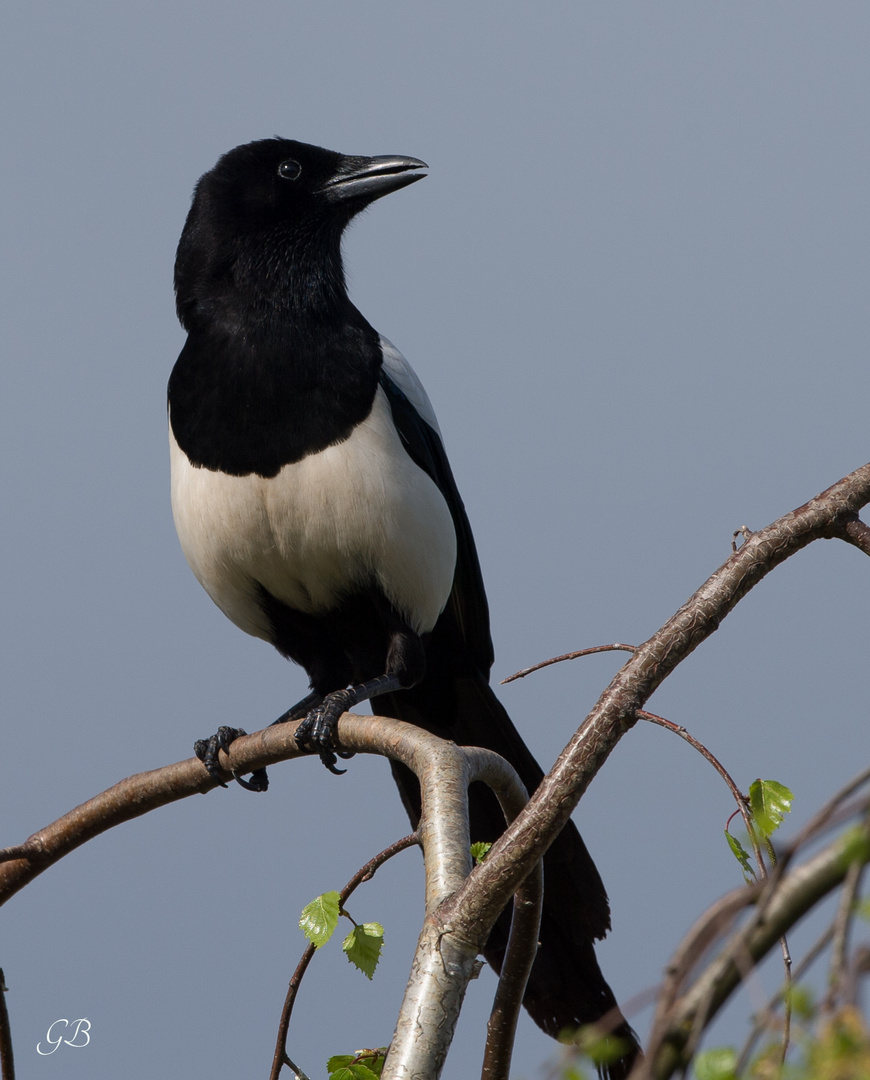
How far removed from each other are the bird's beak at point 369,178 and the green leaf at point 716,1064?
388cm

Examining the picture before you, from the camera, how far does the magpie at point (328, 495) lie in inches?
136

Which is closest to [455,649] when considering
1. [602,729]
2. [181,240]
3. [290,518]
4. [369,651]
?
[369,651]

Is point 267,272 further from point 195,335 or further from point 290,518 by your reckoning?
point 290,518

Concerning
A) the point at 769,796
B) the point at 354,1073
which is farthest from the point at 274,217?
the point at 354,1073

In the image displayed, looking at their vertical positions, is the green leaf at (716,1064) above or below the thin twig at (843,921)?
below

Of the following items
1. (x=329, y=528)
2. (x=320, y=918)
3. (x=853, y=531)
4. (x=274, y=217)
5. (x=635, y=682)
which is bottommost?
(x=320, y=918)

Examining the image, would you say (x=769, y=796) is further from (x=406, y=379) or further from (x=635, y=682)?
(x=406, y=379)

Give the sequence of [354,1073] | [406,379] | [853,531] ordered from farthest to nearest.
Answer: [406,379], [354,1073], [853,531]

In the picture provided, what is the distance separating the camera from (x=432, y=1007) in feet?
5.56

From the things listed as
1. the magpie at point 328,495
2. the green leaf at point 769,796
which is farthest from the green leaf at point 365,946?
the green leaf at point 769,796

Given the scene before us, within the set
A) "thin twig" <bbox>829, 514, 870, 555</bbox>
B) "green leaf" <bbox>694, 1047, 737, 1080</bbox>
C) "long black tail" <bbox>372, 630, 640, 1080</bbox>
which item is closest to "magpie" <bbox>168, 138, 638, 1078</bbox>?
"long black tail" <bbox>372, 630, 640, 1080</bbox>

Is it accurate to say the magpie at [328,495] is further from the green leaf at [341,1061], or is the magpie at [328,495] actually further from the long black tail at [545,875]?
the green leaf at [341,1061]

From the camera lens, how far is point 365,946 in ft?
8.03

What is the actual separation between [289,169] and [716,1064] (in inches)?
155
